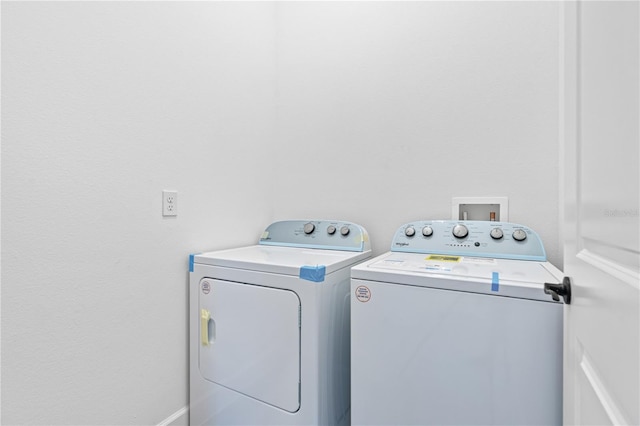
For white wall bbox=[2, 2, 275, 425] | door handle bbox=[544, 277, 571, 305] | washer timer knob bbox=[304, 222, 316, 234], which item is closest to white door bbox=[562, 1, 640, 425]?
door handle bbox=[544, 277, 571, 305]

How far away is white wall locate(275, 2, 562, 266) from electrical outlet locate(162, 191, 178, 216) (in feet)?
2.50

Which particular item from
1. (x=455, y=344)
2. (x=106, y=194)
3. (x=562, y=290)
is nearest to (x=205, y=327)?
(x=106, y=194)

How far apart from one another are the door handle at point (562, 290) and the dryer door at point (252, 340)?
2.57ft

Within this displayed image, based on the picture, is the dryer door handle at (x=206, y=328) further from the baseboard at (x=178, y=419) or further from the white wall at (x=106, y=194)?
the baseboard at (x=178, y=419)

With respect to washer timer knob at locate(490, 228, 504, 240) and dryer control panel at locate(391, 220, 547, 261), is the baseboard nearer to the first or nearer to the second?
dryer control panel at locate(391, 220, 547, 261)

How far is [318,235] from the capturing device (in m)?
1.76

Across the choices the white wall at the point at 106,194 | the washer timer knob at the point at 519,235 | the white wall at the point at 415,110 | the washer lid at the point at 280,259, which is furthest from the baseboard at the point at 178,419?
the washer timer knob at the point at 519,235

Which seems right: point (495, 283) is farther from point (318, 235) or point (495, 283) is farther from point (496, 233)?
point (318, 235)

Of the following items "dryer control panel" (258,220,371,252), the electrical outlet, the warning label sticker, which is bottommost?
the warning label sticker

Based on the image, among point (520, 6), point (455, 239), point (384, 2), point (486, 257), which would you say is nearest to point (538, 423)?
point (486, 257)

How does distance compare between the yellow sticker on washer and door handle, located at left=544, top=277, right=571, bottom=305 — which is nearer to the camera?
door handle, located at left=544, top=277, right=571, bottom=305

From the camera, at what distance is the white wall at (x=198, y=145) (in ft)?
3.21

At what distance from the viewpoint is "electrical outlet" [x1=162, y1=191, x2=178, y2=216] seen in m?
1.36

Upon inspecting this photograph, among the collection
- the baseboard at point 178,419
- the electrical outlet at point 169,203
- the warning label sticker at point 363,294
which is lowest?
the baseboard at point 178,419
